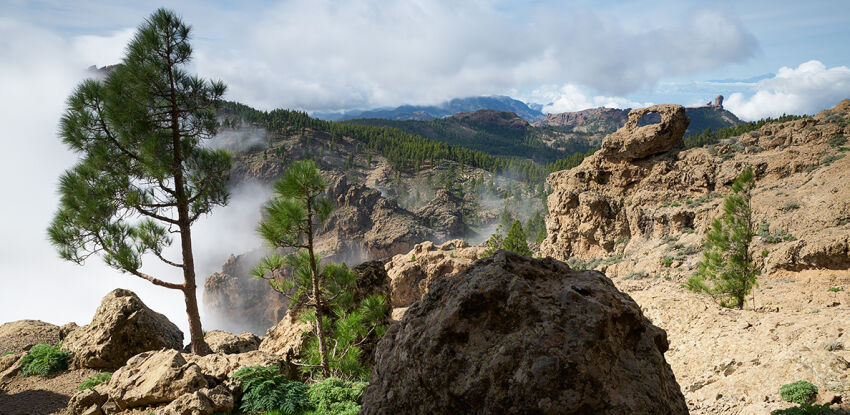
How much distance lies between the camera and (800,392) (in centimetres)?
652

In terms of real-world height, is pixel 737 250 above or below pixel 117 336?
above

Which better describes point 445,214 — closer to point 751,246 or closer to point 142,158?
point 751,246

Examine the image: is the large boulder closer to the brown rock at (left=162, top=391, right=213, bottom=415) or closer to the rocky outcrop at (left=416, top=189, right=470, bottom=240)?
the brown rock at (left=162, top=391, right=213, bottom=415)

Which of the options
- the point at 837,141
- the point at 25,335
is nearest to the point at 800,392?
the point at 25,335

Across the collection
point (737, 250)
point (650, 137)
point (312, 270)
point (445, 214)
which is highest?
point (650, 137)

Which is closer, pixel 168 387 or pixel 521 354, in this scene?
pixel 521 354

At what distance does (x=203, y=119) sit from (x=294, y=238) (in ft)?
16.1

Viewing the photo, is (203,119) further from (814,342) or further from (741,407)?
(814,342)

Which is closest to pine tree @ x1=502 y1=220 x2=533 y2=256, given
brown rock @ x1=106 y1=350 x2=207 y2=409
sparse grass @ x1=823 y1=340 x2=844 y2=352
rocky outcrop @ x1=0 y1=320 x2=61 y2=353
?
sparse grass @ x1=823 y1=340 x2=844 y2=352

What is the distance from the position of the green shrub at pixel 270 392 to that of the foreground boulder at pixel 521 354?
3.38 metres

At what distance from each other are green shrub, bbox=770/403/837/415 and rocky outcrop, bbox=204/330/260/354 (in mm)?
12059

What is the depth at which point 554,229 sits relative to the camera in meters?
36.5

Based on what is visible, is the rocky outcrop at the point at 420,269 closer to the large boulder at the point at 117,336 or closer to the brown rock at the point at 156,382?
the large boulder at the point at 117,336

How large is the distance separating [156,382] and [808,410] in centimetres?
978
